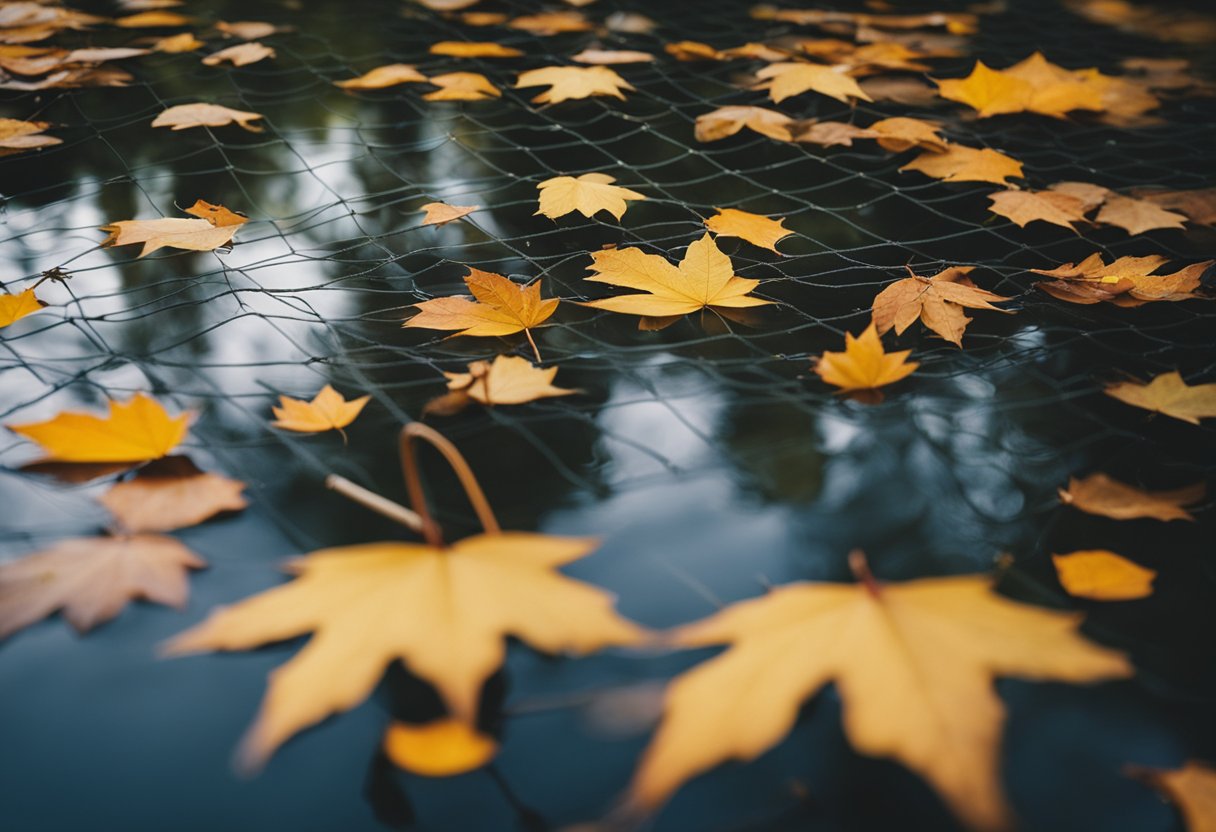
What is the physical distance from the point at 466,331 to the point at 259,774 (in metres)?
0.55

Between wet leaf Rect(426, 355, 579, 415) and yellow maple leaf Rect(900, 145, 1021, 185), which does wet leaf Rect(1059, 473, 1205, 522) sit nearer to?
wet leaf Rect(426, 355, 579, 415)

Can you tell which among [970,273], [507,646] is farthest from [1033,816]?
[970,273]

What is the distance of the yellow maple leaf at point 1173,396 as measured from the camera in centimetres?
89

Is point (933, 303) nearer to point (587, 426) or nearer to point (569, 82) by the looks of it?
point (587, 426)

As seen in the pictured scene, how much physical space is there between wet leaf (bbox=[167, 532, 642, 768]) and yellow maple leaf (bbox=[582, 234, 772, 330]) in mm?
481

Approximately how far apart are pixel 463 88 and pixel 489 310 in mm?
895

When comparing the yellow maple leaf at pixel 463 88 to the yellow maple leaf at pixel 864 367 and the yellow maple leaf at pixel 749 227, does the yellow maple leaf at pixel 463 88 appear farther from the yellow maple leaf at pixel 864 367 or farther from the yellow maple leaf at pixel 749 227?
the yellow maple leaf at pixel 864 367

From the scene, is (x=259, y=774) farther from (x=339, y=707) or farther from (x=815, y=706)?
(x=815, y=706)

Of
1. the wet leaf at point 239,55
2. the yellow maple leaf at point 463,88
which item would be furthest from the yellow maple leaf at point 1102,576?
the wet leaf at point 239,55

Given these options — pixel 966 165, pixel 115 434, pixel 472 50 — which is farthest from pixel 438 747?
pixel 472 50

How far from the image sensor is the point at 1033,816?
1.80 ft

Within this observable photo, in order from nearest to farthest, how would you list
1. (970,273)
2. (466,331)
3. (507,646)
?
(507,646), (466,331), (970,273)

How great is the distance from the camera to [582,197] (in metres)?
1.28

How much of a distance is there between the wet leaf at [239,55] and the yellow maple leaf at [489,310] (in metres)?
1.16
